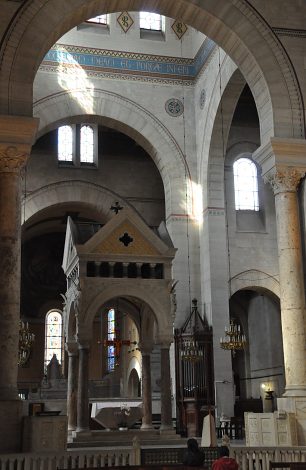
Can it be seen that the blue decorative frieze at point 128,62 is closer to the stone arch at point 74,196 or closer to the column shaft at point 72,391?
the stone arch at point 74,196

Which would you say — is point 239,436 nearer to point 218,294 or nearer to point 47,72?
point 218,294

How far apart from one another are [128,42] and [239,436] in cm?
1256

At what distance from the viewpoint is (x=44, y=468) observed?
8898 millimetres

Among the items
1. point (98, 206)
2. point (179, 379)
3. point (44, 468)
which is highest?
point (98, 206)

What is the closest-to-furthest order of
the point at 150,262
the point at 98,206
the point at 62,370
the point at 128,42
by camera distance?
the point at 150,262 → the point at 128,42 → the point at 98,206 → the point at 62,370

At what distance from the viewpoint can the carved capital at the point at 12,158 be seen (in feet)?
35.2

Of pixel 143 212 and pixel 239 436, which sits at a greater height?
pixel 143 212

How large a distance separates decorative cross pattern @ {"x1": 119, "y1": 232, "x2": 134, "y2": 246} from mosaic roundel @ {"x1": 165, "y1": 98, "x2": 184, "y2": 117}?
9.16 meters

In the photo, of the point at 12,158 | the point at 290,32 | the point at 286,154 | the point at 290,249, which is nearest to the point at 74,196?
the point at 290,32

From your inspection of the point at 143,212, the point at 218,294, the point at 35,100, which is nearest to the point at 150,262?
the point at 218,294

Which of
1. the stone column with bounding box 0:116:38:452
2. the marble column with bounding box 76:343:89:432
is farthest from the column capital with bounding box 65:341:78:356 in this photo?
the stone column with bounding box 0:116:38:452

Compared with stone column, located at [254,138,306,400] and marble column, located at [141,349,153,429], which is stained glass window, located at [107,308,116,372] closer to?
marble column, located at [141,349,153,429]

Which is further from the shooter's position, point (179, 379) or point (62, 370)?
point (62, 370)

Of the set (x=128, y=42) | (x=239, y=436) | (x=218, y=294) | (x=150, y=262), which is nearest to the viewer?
(x=150, y=262)
